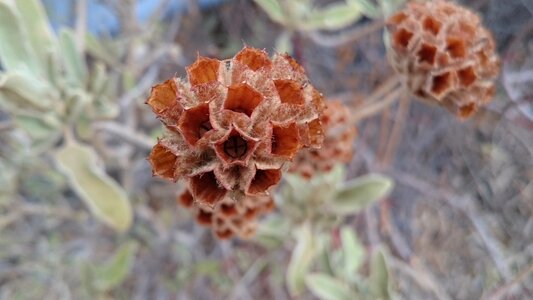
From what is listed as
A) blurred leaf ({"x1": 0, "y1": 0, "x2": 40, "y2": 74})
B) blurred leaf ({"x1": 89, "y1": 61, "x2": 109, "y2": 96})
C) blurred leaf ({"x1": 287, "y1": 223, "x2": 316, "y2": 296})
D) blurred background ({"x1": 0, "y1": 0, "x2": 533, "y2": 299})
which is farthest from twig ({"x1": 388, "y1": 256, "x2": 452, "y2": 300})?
blurred leaf ({"x1": 0, "y1": 0, "x2": 40, "y2": 74})

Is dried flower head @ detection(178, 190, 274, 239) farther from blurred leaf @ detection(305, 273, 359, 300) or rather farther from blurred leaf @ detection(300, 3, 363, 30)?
blurred leaf @ detection(300, 3, 363, 30)

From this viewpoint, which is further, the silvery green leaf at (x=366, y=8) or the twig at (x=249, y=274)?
the twig at (x=249, y=274)

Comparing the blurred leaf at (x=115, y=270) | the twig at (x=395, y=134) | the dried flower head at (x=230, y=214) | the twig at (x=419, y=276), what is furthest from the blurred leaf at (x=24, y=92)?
the twig at (x=395, y=134)

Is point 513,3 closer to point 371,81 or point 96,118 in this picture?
point 371,81

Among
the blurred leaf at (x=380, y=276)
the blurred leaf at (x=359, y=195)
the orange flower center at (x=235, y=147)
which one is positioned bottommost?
the blurred leaf at (x=380, y=276)

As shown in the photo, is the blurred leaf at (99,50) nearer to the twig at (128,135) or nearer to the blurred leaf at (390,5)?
the twig at (128,135)

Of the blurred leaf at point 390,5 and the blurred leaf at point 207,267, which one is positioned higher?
the blurred leaf at point 390,5

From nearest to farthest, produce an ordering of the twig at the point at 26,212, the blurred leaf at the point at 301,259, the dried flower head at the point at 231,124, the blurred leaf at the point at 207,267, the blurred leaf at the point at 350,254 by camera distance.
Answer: the dried flower head at the point at 231,124 < the blurred leaf at the point at 301,259 < the blurred leaf at the point at 350,254 < the twig at the point at 26,212 < the blurred leaf at the point at 207,267
